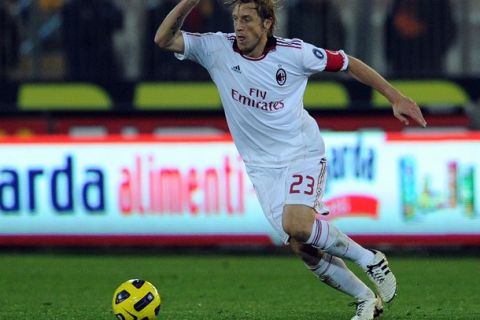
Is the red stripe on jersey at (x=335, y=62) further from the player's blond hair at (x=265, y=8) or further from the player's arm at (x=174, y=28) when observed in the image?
the player's arm at (x=174, y=28)

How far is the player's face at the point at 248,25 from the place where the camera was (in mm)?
7746

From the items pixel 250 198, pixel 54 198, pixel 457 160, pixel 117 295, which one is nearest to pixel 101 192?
pixel 54 198

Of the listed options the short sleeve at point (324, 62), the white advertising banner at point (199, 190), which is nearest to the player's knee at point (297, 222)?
the short sleeve at point (324, 62)

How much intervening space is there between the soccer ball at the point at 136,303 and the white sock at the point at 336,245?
3.26ft

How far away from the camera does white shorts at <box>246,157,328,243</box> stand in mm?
7738

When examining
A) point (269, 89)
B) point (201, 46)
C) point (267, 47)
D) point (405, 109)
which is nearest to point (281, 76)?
point (269, 89)

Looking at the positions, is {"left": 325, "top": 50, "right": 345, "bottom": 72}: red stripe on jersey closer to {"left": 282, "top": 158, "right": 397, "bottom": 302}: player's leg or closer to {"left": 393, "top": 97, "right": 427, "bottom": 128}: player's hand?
{"left": 393, "top": 97, "right": 427, "bottom": 128}: player's hand

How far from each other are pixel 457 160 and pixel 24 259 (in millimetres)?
4498

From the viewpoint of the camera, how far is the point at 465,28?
14438mm

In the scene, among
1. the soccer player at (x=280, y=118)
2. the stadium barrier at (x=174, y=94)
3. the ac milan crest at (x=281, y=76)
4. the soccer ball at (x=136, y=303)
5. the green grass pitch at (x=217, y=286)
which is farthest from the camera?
the stadium barrier at (x=174, y=94)

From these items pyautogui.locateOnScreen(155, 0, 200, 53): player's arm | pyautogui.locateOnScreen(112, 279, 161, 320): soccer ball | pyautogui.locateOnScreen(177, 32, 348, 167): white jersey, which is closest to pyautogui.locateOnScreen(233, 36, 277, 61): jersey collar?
pyautogui.locateOnScreen(177, 32, 348, 167): white jersey

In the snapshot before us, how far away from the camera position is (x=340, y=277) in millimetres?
7852

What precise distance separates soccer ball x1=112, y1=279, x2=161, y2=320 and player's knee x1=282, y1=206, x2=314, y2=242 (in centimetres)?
89

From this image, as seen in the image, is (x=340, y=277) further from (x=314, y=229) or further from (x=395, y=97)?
(x=395, y=97)
